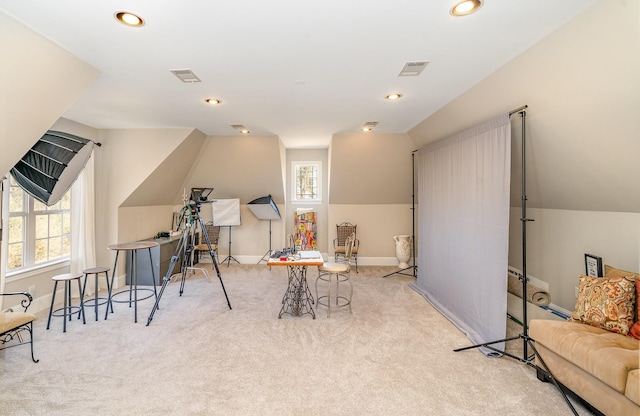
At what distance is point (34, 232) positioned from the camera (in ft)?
12.7

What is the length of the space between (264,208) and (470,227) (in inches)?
167

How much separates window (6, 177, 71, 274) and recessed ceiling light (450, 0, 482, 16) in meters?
5.11

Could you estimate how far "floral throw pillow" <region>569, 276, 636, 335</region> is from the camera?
85.1 inches

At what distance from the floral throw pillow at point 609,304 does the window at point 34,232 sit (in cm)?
614

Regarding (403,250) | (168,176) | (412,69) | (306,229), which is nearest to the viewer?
(412,69)

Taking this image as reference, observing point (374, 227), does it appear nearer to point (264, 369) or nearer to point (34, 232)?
point (264, 369)

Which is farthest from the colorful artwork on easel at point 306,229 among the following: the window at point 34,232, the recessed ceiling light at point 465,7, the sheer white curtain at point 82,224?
the recessed ceiling light at point 465,7

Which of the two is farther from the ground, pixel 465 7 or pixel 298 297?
pixel 465 7

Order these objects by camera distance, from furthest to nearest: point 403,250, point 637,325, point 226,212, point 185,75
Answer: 1. point 226,212
2. point 403,250
3. point 185,75
4. point 637,325

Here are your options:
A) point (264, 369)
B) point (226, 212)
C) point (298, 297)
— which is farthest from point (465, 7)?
point (226, 212)

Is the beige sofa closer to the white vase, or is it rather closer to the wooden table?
the wooden table

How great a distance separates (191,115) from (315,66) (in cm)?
239

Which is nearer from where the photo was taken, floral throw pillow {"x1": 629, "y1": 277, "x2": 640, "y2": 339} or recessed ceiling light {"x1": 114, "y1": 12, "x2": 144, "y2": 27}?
recessed ceiling light {"x1": 114, "y1": 12, "x2": 144, "y2": 27}

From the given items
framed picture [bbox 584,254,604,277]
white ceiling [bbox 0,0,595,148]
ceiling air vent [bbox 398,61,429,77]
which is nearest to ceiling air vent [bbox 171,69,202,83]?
white ceiling [bbox 0,0,595,148]
